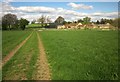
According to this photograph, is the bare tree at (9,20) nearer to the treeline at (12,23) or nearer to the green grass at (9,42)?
the treeline at (12,23)

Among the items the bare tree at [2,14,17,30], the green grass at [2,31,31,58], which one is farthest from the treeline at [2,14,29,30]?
the green grass at [2,31,31,58]

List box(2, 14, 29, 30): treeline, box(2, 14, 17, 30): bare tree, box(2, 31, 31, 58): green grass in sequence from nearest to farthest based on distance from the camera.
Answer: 1. box(2, 31, 31, 58): green grass
2. box(2, 14, 17, 30): bare tree
3. box(2, 14, 29, 30): treeline

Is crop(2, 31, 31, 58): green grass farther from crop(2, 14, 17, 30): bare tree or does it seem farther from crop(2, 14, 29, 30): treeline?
crop(2, 14, 29, 30): treeline

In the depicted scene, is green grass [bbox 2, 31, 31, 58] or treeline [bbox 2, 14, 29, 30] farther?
treeline [bbox 2, 14, 29, 30]

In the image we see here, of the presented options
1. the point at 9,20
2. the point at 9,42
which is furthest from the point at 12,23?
the point at 9,42

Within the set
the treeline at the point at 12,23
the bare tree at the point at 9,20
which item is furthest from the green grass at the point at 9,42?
the treeline at the point at 12,23

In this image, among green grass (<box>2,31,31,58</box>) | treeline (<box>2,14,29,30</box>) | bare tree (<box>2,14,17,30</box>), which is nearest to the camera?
green grass (<box>2,31,31,58</box>)

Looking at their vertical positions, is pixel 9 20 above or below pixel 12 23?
above

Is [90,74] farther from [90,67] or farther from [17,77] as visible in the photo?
[17,77]

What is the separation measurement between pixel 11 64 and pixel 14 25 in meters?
110

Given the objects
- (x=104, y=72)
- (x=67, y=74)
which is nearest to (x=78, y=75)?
(x=67, y=74)

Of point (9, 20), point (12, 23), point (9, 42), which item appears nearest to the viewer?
point (9, 42)

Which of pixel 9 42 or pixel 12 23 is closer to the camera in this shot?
pixel 9 42

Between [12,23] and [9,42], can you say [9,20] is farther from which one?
[9,42]
